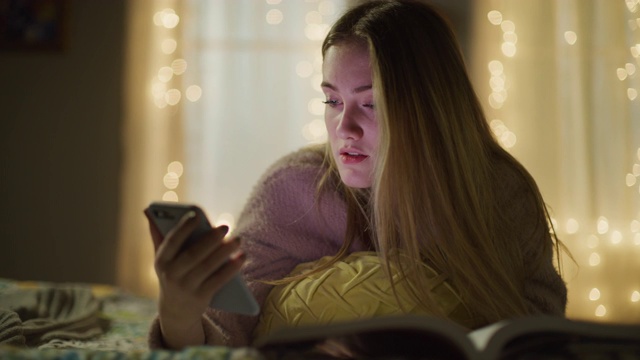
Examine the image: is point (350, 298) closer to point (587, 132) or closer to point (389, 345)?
point (389, 345)

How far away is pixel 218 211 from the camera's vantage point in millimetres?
2797

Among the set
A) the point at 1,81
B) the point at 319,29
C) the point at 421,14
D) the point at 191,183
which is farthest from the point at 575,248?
the point at 1,81

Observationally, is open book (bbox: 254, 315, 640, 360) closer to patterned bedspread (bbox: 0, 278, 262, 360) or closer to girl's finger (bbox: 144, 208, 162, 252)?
patterned bedspread (bbox: 0, 278, 262, 360)

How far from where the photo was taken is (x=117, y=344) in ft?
3.99

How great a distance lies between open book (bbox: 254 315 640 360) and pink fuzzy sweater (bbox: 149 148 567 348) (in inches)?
15.2

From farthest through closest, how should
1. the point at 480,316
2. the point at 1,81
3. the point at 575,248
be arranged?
the point at 1,81 → the point at 575,248 → the point at 480,316

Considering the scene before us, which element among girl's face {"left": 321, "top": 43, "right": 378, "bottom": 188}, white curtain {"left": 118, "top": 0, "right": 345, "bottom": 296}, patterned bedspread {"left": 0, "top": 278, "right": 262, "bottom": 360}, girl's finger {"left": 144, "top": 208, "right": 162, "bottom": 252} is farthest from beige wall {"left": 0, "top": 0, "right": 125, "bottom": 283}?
girl's finger {"left": 144, "top": 208, "right": 162, "bottom": 252}

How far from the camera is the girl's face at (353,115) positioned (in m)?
1.07

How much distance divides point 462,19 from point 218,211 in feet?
4.98

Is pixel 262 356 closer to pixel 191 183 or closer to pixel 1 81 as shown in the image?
pixel 191 183

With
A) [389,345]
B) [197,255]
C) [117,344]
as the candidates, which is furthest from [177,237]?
[117,344]

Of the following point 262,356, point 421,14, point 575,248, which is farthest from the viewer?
point 575,248

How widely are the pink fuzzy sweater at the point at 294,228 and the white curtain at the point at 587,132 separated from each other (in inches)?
69.6

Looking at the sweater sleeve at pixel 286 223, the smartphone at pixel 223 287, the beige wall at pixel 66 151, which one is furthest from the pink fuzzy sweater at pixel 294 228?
the beige wall at pixel 66 151
